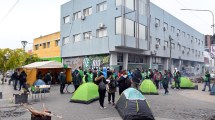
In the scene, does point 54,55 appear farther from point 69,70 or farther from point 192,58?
point 192,58

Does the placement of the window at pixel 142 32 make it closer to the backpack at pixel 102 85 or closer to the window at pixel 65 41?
the window at pixel 65 41

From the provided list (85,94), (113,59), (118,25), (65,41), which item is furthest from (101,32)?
(85,94)

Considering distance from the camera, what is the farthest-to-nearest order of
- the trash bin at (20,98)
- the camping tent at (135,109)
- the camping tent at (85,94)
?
the trash bin at (20,98) < the camping tent at (85,94) < the camping tent at (135,109)

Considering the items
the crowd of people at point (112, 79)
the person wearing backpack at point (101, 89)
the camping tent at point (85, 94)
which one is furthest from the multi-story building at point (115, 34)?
the person wearing backpack at point (101, 89)

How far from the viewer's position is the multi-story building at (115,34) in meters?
25.1

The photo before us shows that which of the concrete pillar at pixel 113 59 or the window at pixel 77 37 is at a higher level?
the window at pixel 77 37

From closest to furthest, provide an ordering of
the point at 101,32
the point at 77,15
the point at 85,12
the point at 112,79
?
the point at 112,79
the point at 101,32
the point at 85,12
the point at 77,15

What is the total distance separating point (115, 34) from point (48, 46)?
20065mm

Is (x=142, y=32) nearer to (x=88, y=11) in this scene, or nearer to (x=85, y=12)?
(x=88, y=11)

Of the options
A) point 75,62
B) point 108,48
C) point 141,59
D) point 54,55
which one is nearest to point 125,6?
point 108,48

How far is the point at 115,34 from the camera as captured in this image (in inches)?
968

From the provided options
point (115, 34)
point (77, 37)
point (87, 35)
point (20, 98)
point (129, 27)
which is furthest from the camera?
point (77, 37)

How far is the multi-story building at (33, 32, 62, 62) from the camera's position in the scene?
37184 millimetres

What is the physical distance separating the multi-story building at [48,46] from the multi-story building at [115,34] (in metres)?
3.43
